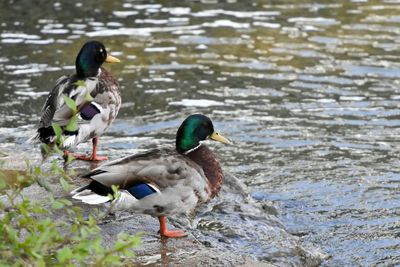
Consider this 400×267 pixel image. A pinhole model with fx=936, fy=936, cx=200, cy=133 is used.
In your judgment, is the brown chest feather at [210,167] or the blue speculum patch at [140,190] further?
the brown chest feather at [210,167]

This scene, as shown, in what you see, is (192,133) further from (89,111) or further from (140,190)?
(89,111)

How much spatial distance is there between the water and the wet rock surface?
388 millimetres

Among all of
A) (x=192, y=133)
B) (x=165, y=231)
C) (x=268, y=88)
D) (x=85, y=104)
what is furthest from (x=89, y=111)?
(x=268, y=88)

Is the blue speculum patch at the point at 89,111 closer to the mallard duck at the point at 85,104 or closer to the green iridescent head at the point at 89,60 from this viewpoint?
the mallard duck at the point at 85,104

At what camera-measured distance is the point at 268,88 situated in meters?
12.9

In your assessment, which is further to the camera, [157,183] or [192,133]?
[192,133]

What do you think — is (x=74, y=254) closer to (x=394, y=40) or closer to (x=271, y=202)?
(x=271, y=202)

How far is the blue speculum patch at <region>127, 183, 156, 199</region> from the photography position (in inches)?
272

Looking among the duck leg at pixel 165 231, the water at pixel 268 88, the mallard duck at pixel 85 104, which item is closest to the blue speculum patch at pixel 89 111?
the mallard duck at pixel 85 104

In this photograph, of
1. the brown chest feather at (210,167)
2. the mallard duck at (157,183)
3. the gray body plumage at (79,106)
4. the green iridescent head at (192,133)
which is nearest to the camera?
the mallard duck at (157,183)

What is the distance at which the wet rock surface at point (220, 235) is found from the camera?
6855 millimetres

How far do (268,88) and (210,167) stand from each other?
18.4 ft

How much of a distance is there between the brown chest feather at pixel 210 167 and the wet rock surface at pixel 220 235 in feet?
1.43

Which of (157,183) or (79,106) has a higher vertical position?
(79,106)
